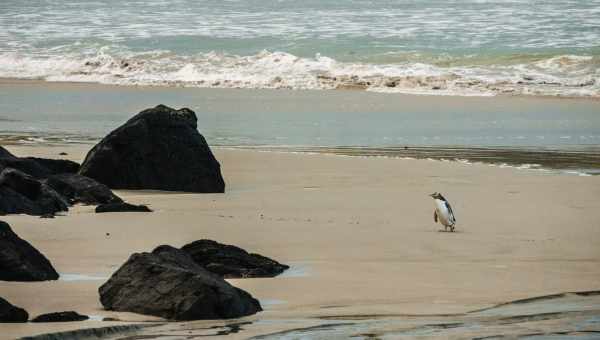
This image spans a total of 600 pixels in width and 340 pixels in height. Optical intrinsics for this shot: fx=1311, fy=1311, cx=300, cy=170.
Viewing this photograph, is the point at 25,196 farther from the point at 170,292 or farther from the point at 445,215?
the point at 170,292

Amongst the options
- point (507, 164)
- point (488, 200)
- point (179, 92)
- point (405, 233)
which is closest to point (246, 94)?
point (179, 92)

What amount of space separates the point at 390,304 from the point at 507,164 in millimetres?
8279

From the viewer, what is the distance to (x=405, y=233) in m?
9.63

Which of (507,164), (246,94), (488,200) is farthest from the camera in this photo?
(246,94)

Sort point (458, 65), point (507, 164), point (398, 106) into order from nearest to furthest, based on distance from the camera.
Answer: point (507, 164) → point (398, 106) → point (458, 65)

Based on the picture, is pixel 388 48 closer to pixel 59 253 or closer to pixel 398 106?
pixel 398 106

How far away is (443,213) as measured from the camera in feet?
32.0

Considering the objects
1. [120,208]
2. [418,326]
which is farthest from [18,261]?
[120,208]

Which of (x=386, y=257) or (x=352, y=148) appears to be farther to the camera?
(x=352, y=148)

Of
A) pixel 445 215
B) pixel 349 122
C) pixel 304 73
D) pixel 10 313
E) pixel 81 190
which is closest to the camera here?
pixel 10 313

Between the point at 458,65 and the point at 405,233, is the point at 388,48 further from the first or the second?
the point at 405,233

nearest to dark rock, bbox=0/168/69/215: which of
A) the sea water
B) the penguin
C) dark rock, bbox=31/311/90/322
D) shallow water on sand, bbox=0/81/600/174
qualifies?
the penguin

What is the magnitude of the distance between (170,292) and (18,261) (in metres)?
1.15

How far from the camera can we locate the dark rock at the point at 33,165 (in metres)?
11.0
